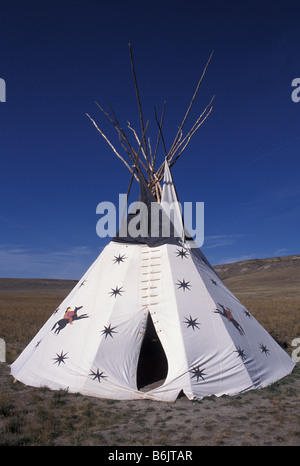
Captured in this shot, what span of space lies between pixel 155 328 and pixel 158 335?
18cm

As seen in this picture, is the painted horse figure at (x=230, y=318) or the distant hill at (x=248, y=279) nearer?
the painted horse figure at (x=230, y=318)

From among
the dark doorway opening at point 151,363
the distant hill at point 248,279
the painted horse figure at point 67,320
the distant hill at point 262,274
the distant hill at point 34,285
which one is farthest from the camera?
the distant hill at point 34,285

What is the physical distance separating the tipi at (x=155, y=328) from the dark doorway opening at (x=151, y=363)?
727mm

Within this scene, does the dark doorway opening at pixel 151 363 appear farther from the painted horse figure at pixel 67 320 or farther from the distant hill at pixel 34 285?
the distant hill at pixel 34 285

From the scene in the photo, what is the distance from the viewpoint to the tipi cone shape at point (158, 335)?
5.81 m

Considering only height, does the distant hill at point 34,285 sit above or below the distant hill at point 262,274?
below

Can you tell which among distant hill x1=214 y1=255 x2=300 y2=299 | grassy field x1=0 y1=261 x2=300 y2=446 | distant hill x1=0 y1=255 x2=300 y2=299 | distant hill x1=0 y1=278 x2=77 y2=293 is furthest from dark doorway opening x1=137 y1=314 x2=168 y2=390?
distant hill x1=0 y1=278 x2=77 y2=293

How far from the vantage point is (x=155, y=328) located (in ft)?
21.2

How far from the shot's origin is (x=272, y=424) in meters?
4.69

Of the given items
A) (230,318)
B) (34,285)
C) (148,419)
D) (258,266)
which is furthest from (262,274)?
(148,419)

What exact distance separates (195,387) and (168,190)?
4.89 metres

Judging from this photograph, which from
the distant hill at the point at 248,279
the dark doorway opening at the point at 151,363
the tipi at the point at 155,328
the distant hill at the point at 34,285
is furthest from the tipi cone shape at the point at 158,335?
the distant hill at the point at 34,285

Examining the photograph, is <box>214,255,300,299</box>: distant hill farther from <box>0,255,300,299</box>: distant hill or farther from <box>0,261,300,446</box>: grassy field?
<box>0,261,300,446</box>: grassy field

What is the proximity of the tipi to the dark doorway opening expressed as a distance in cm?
73
